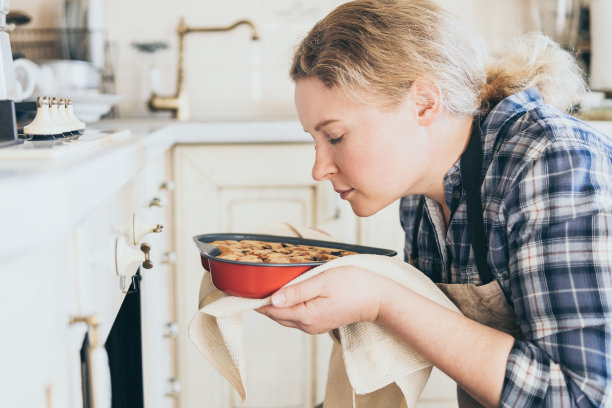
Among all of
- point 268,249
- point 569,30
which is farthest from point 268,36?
point 268,249

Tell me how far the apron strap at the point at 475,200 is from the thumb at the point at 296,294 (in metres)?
0.32

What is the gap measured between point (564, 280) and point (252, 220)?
97cm

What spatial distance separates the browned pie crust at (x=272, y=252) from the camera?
0.84 metres

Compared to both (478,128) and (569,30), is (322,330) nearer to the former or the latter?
(478,128)

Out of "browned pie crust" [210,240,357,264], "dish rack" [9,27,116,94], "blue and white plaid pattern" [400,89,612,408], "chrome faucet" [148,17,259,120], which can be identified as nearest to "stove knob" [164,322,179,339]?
"browned pie crust" [210,240,357,264]

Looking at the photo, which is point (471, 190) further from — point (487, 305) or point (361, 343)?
point (361, 343)

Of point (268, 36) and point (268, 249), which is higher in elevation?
point (268, 36)

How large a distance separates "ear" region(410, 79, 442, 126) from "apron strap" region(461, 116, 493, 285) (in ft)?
0.29

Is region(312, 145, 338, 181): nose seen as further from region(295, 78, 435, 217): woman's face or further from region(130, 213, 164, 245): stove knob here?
region(130, 213, 164, 245): stove knob

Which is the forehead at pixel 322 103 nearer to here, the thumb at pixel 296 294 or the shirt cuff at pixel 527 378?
the thumb at pixel 296 294

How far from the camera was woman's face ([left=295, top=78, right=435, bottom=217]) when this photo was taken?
920 mm

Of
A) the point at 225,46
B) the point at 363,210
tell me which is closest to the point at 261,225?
the point at 363,210

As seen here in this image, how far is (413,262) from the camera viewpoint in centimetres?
122

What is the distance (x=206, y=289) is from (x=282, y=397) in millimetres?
873
